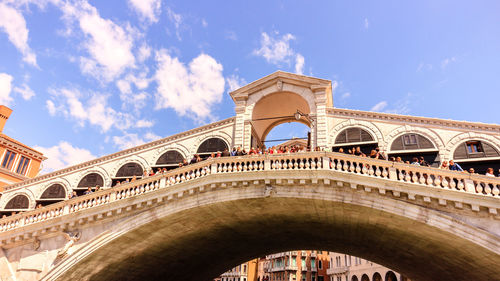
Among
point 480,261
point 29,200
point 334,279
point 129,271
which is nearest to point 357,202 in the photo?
point 480,261

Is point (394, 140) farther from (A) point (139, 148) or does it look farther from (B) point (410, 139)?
(A) point (139, 148)

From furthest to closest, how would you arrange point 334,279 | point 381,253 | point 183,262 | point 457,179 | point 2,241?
point 334,279 < point 183,262 < point 381,253 < point 2,241 < point 457,179

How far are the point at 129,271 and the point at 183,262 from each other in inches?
196

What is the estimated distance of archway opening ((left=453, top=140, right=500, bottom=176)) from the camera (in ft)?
60.1

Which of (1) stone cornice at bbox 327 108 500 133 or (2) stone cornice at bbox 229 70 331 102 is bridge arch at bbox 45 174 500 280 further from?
(2) stone cornice at bbox 229 70 331 102

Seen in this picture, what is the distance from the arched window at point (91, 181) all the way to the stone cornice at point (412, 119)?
1691 centimetres

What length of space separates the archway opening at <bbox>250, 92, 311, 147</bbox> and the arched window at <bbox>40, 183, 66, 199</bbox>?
14.7 m

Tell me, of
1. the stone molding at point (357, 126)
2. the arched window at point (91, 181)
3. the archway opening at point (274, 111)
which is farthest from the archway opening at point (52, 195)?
the stone molding at point (357, 126)

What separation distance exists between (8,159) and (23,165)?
6.24ft

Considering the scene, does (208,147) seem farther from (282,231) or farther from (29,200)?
(29,200)

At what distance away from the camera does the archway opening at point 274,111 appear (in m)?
24.4

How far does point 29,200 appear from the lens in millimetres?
26344

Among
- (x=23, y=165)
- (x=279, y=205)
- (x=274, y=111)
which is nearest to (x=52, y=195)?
(x=23, y=165)

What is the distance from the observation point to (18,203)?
26672mm
